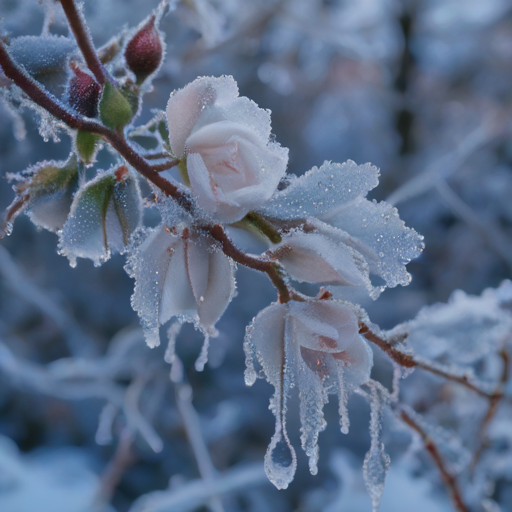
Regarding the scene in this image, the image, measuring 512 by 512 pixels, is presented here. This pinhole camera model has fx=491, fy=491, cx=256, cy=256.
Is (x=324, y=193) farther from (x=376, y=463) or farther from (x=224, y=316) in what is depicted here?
(x=224, y=316)

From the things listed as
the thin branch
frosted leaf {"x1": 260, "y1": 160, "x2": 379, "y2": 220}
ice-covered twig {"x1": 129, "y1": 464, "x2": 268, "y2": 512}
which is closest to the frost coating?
frosted leaf {"x1": 260, "y1": 160, "x2": 379, "y2": 220}

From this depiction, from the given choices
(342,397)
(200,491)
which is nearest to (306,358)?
(342,397)

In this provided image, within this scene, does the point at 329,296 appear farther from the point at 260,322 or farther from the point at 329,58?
the point at 329,58

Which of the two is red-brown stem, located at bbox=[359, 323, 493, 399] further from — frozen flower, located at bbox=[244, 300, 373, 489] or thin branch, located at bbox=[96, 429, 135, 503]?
thin branch, located at bbox=[96, 429, 135, 503]

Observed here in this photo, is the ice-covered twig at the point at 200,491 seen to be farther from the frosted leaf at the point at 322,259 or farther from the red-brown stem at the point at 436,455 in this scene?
the frosted leaf at the point at 322,259

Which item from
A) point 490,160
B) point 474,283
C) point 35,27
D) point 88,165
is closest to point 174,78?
point 35,27

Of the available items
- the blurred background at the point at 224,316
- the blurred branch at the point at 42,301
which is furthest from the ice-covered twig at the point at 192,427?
the blurred branch at the point at 42,301
